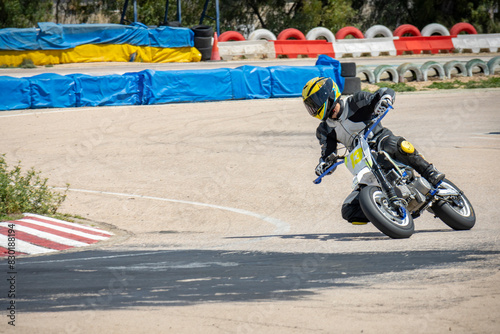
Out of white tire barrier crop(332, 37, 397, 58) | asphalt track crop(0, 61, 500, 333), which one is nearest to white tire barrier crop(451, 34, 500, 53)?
white tire barrier crop(332, 37, 397, 58)

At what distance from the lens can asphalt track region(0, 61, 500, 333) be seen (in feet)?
14.3

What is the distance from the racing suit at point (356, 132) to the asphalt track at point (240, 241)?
46 centimetres

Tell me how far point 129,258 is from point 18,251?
5.64ft

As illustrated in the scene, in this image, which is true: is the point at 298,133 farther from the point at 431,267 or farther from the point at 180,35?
the point at 180,35

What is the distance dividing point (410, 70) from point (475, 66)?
133 inches

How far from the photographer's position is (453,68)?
90.2 feet

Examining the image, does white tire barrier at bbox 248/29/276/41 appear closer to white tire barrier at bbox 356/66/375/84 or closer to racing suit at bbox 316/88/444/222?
white tire barrier at bbox 356/66/375/84

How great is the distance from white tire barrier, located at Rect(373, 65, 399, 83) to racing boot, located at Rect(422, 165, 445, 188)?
724 inches

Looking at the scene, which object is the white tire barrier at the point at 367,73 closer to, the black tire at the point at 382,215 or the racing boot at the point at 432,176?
the racing boot at the point at 432,176

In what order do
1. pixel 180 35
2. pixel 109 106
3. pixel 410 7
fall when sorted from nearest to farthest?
pixel 109 106 → pixel 180 35 → pixel 410 7

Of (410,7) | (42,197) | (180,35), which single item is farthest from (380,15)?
(42,197)

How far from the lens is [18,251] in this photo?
7504mm

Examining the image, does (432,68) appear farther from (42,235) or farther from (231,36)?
(42,235)

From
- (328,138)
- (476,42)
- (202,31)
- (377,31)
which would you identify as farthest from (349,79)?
(377,31)
